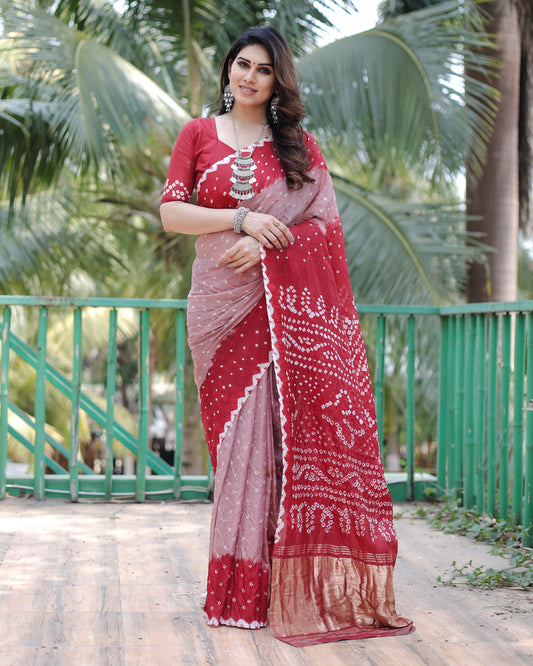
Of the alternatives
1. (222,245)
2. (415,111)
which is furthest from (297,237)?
(415,111)

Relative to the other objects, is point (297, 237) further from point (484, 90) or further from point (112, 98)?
point (484, 90)

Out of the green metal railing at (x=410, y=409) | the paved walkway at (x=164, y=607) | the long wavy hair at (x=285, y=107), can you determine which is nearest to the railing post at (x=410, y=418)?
the green metal railing at (x=410, y=409)

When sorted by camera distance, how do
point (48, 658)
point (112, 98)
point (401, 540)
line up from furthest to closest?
point (112, 98)
point (401, 540)
point (48, 658)

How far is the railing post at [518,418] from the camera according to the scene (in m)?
3.23

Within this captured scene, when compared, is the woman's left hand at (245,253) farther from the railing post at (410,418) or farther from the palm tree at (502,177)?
the palm tree at (502,177)

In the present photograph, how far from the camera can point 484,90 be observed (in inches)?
235

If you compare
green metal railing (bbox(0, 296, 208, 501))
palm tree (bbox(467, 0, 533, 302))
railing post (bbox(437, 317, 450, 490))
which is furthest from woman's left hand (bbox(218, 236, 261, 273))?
palm tree (bbox(467, 0, 533, 302))

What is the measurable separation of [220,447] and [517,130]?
17.0 ft

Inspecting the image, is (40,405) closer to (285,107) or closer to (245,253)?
(245,253)

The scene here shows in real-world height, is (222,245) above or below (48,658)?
above

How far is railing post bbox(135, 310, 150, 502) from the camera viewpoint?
3781 mm

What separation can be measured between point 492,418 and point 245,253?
1.73m

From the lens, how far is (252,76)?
2271 mm

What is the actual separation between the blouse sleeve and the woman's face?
17 centimetres
